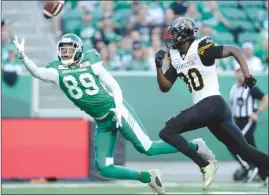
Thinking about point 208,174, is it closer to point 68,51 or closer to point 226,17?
point 68,51

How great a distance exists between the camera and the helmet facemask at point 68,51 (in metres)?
8.91

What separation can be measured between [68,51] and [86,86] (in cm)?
37

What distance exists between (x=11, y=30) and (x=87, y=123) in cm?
376

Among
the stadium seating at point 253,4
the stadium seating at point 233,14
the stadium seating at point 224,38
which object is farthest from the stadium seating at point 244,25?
the stadium seating at point 253,4

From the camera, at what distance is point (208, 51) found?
859cm

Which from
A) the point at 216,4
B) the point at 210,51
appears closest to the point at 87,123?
the point at 210,51

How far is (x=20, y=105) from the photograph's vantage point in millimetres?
14805

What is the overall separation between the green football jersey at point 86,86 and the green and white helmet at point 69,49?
8cm

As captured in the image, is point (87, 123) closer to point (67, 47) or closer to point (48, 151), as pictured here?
point (48, 151)

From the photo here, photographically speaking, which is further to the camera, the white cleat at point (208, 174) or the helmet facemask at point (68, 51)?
the helmet facemask at point (68, 51)

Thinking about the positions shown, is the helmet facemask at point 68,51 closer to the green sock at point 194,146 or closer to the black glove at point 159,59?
the black glove at point 159,59

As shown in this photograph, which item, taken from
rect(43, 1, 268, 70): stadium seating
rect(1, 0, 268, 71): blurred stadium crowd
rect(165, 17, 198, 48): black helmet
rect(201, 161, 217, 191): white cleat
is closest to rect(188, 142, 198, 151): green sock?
rect(201, 161, 217, 191): white cleat

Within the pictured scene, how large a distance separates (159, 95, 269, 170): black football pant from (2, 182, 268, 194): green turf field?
210cm

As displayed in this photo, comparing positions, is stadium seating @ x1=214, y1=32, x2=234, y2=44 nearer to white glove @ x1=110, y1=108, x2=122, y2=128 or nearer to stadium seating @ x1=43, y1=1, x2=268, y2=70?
stadium seating @ x1=43, y1=1, x2=268, y2=70
